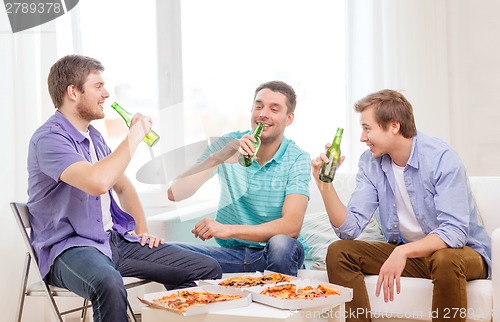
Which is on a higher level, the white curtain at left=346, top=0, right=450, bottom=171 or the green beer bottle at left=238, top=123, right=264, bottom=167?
the white curtain at left=346, top=0, right=450, bottom=171

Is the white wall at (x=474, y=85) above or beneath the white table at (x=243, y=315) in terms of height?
above

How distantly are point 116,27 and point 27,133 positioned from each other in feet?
Answer: 1.81

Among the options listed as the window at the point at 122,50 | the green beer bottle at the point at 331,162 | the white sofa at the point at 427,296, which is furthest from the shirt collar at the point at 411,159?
the window at the point at 122,50

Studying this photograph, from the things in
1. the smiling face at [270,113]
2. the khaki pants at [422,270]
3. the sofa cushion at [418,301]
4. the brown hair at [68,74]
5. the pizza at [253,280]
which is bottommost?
the sofa cushion at [418,301]

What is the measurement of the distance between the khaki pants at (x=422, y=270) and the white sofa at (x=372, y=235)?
46mm

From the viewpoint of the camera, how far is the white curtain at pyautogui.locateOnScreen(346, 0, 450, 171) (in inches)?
157

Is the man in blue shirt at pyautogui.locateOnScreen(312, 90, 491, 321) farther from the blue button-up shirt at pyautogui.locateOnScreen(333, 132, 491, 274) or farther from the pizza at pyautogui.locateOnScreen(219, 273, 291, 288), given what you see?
the pizza at pyautogui.locateOnScreen(219, 273, 291, 288)

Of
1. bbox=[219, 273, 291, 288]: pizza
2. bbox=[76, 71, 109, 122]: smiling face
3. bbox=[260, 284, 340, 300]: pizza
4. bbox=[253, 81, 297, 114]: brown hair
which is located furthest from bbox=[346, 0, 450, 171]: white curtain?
bbox=[260, 284, 340, 300]: pizza

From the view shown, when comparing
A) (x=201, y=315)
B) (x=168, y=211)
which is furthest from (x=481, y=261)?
(x=168, y=211)

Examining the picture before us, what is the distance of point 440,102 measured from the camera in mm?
4059

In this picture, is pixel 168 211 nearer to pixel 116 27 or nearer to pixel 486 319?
pixel 116 27

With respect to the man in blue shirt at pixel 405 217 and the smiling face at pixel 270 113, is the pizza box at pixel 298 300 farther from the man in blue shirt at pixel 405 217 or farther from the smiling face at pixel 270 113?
the smiling face at pixel 270 113

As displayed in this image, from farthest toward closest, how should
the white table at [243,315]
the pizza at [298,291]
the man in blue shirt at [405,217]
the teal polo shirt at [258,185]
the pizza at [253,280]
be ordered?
the teal polo shirt at [258,185]
the man in blue shirt at [405,217]
the pizza at [253,280]
the pizza at [298,291]
the white table at [243,315]

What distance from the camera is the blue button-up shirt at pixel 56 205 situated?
231cm
